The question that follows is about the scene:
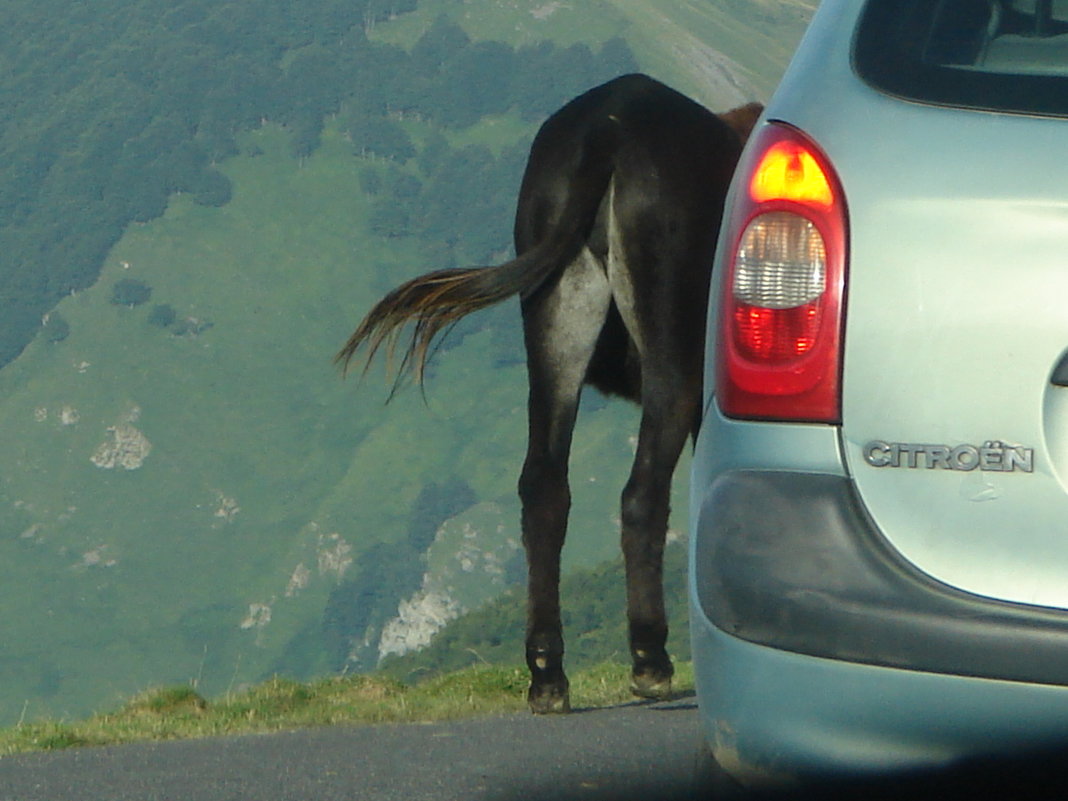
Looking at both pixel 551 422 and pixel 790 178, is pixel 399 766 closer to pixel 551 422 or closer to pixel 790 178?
pixel 551 422

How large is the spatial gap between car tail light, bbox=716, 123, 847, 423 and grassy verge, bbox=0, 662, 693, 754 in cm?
318

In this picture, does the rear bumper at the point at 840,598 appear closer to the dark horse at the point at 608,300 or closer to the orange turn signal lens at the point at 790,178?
the orange turn signal lens at the point at 790,178

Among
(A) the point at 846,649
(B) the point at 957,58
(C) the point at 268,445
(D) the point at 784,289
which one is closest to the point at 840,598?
(A) the point at 846,649

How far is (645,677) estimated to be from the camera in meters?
5.73

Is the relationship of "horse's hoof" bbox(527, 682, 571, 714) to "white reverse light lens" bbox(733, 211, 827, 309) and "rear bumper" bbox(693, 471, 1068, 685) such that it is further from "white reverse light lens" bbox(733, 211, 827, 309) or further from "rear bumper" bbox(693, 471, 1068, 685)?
"white reverse light lens" bbox(733, 211, 827, 309)

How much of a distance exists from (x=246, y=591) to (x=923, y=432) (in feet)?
330

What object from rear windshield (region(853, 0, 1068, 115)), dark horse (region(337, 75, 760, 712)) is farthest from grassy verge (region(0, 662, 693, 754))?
rear windshield (region(853, 0, 1068, 115))

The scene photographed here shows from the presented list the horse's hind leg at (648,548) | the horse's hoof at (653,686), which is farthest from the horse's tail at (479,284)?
the horse's hoof at (653,686)

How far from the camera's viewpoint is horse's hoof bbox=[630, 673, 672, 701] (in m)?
5.73

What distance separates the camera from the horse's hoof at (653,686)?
5727 millimetres

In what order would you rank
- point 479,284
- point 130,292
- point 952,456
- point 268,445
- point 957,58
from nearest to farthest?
point 952,456 → point 957,58 → point 479,284 → point 268,445 → point 130,292

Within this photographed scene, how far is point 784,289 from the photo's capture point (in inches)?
98.8

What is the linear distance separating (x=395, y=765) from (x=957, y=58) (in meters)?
2.60

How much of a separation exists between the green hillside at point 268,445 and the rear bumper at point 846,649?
281 ft
